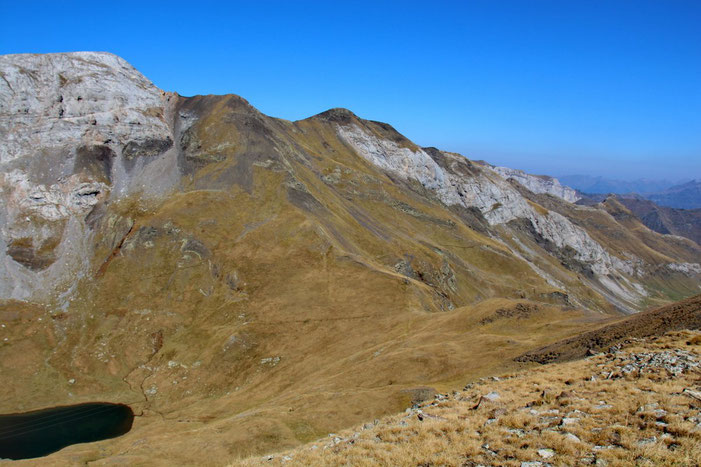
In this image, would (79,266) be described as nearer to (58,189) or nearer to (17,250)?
(17,250)

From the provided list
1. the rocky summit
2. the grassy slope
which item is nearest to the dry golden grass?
the rocky summit

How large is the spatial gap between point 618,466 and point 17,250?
137462 mm

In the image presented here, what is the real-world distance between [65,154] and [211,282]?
2954 inches

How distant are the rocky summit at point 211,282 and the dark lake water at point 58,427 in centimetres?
283

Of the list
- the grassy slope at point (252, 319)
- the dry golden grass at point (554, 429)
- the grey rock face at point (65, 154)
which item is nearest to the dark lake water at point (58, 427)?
the grassy slope at point (252, 319)

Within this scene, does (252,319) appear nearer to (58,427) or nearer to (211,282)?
(211,282)

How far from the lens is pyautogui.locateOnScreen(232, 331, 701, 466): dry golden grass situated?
52.6 ft

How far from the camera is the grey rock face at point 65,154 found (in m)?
110

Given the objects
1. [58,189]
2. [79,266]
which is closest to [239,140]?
[58,189]

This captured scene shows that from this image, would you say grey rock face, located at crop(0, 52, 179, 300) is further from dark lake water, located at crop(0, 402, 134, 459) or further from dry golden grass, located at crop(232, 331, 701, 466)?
dry golden grass, located at crop(232, 331, 701, 466)

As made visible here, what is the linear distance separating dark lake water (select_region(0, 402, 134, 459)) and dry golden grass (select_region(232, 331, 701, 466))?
58767 mm

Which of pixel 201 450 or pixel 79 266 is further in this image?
pixel 79 266

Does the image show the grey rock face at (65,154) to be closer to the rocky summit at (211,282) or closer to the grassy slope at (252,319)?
the rocky summit at (211,282)

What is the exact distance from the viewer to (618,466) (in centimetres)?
1457
